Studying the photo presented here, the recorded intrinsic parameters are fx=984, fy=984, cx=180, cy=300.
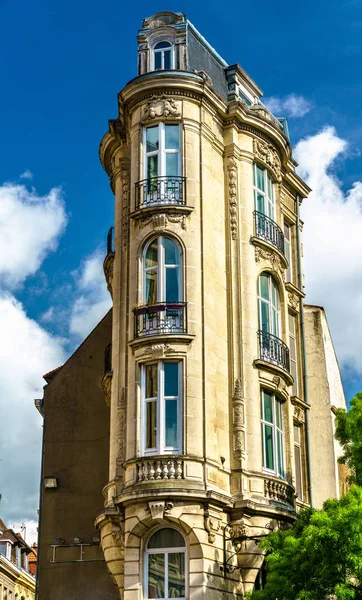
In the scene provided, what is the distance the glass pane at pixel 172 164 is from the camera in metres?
29.7

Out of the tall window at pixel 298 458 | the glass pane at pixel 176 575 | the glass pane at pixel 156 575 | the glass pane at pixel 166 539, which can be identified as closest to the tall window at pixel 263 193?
the tall window at pixel 298 458

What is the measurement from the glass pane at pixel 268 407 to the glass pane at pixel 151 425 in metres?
4.19

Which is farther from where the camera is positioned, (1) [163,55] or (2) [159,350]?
(1) [163,55]

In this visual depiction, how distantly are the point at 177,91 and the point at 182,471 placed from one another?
38.3ft

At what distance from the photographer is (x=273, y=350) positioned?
30.5m

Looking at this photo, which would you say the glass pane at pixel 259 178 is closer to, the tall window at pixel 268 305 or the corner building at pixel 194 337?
the corner building at pixel 194 337

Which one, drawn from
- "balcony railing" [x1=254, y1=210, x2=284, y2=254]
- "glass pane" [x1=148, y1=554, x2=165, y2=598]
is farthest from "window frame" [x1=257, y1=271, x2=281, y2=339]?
"glass pane" [x1=148, y1=554, x2=165, y2=598]

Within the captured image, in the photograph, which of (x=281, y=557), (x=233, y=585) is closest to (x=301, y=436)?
(x=233, y=585)

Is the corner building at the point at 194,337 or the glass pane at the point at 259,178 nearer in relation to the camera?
the corner building at the point at 194,337

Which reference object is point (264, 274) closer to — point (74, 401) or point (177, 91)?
point (177, 91)

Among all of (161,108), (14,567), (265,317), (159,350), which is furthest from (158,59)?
(14,567)

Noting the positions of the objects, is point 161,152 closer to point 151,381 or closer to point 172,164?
point 172,164

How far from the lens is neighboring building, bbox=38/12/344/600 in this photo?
Result: 2612 centimetres

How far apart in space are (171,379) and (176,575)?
5.23 m
